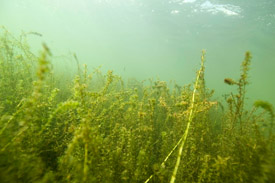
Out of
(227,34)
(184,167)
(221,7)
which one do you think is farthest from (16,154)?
(227,34)

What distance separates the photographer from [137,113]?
310cm

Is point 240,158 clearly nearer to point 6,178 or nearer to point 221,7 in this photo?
point 6,178

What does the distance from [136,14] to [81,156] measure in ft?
98.9

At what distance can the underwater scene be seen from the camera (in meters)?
1.44

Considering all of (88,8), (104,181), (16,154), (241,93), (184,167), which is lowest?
(104,181)

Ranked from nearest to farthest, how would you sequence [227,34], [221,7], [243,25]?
[221,7], [243,25], [227,34]

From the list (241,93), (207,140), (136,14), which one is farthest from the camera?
(136,14)

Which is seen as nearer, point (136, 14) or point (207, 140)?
point (207, 140)

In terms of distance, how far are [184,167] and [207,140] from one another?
1219 mm

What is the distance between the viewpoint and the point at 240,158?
7.12 feet

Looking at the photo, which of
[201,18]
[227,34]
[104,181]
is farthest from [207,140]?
[227,34]

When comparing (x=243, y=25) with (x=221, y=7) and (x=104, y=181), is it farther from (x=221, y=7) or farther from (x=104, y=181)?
(x=104, y=181)

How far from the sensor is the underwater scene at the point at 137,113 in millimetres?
1441

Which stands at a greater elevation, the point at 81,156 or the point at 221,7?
the point at 221,7
